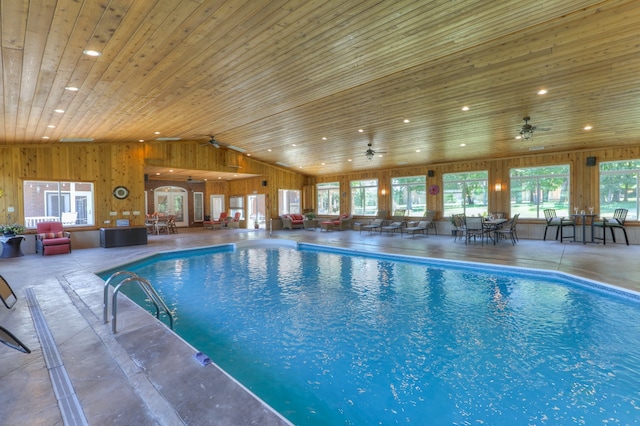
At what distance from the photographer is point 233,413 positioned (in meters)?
1.78

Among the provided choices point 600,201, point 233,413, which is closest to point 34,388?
point 233,413

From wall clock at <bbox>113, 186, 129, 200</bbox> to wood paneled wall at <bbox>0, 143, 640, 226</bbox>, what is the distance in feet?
0.34

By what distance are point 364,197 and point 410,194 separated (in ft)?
7.37

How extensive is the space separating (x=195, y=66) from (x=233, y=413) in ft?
14.0

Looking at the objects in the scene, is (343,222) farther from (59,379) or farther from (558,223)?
(59,379)

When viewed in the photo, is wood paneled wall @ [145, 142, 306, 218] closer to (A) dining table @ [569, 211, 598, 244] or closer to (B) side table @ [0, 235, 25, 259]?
(B) side table @ [0, 235, 25, 259]

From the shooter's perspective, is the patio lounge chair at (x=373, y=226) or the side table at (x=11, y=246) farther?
the patio lounge chair at (x=373, y=226)

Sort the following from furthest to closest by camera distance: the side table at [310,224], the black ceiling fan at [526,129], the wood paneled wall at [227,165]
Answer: the side table at [310,224] < the wood paneled wall at [227,165] < the black ceiling fan at [526,129]

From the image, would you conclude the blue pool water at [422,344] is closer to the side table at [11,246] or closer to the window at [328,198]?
the side table at [11,246]

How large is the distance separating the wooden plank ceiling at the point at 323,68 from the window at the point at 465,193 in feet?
9.85

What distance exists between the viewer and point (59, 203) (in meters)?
8.66

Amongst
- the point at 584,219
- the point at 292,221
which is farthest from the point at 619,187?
the point at 292,221

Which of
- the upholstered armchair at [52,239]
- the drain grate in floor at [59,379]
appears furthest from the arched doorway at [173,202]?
the drain grate in floor at [59,379]

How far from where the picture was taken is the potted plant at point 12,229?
292 inches
